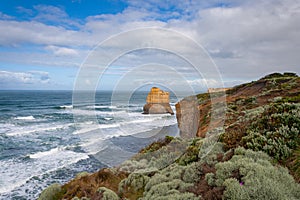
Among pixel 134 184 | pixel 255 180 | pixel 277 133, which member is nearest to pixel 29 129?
pixel 134 184

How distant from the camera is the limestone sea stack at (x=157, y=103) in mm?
54938

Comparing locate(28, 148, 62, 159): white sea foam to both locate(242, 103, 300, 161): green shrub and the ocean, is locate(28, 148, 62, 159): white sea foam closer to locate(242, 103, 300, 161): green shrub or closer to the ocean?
the ocean

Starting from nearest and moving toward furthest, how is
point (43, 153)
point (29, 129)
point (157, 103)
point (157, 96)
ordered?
1. point (43, 153)
2. point (29, 129)
3. point (157, 96)
4. point (157, 103)

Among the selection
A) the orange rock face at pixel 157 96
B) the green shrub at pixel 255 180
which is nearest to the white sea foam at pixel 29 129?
the orange rock face at pixel 157 96

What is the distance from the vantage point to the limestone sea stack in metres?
54.9

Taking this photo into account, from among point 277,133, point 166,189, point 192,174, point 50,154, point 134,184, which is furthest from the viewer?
point 50,154

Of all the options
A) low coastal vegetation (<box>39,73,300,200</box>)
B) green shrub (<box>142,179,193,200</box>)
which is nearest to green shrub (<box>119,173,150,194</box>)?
low coastal vegetation (<box>39,73,300,200</box>)

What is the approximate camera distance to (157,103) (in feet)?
189

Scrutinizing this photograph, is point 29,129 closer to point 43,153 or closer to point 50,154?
point 43,153

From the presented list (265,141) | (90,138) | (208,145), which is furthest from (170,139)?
(90,138)

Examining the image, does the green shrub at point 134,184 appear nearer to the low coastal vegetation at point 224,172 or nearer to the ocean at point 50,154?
the low coastal vegetation at point 224,172

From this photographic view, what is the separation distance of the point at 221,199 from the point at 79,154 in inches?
761

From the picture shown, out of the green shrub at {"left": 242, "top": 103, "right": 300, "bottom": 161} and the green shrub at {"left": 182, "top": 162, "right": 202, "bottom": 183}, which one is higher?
the green shrub at {"left": 242, "top": 103, "right": 300, "bottom": 161}

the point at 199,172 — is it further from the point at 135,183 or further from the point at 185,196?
the point at 135,183
